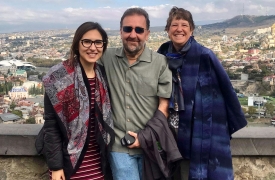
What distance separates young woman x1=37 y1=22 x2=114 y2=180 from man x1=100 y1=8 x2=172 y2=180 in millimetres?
136

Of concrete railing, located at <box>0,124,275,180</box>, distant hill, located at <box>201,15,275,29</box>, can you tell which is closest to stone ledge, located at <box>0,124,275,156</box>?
concrete railing, located at <box>0,124,275,180</box>

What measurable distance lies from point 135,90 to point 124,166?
1.48ft

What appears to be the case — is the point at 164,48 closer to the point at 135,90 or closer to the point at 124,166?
the point at 135,90

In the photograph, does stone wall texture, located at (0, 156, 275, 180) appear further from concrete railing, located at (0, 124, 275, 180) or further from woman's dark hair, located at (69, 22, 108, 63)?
woman's dark hair, located at (69, 22, 108, 63)

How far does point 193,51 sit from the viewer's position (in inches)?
82.4

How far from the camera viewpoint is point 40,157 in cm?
245

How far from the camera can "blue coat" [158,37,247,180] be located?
207 cm

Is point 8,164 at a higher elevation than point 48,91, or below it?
below

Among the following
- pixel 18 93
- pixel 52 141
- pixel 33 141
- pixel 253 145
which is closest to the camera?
pixel 52 141

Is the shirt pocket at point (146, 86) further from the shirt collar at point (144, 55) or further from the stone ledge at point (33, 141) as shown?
the stone ledge at point (33, 141)

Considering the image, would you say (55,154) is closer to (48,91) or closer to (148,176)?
(48,91)

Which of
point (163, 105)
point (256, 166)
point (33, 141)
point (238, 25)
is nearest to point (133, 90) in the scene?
point (163, 105)

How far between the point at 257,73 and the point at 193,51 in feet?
76.4

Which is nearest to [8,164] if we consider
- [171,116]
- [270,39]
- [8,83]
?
[171,116]
